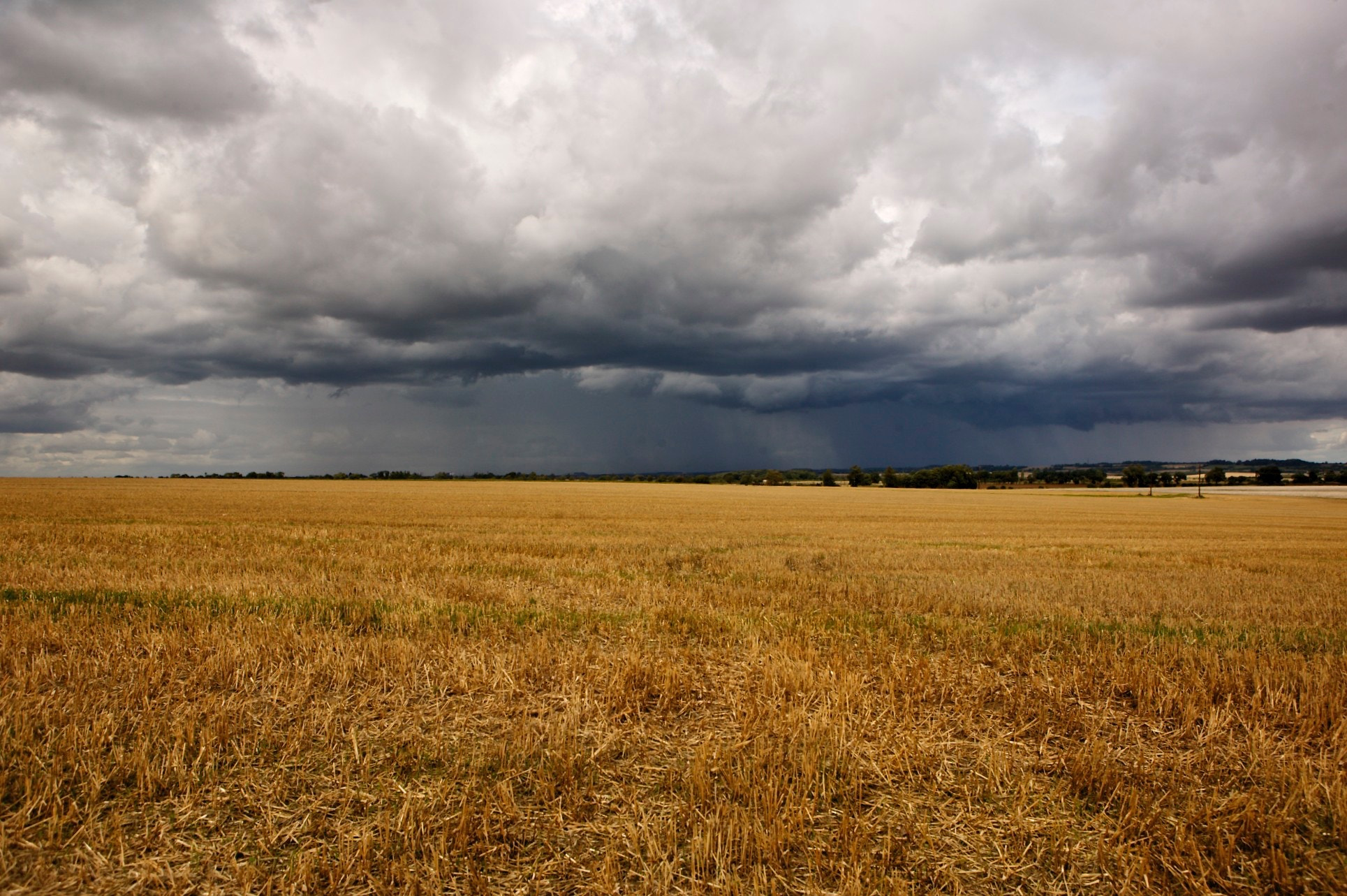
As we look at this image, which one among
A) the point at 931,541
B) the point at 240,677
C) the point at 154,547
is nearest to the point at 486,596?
the point at 240,677

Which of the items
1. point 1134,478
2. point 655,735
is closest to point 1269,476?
point 1134,478

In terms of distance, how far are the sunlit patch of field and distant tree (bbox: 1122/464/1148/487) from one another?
522 feet

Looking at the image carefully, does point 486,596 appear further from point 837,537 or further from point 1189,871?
point 837,537

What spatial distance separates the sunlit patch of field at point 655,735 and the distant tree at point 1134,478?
15897cm

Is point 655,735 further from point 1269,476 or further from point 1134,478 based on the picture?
point 1269,476

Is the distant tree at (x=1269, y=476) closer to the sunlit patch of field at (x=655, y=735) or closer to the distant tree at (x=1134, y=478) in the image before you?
the distant tree at (x=1134, y=478)

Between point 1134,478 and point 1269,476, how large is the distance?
1382 inches

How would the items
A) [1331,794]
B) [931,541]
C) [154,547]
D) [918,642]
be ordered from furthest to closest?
1. [931,541]
2. [154,547]
3. [918,642]
4. [1331,794]

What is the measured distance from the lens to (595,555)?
18516 mm

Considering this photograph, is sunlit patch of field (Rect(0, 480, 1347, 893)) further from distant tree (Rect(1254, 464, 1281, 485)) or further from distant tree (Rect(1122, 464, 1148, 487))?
distant tree (Rect(1254, 464, 1281, 485))

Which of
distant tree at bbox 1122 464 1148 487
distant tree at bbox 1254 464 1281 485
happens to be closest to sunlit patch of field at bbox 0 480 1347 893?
distant tree at bbox 1122 464 1148 487

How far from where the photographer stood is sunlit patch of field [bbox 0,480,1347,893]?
168 inches

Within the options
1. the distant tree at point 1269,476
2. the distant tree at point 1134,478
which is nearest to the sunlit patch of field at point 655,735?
the distant tree at point 1134,478

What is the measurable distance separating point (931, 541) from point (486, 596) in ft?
65.7
